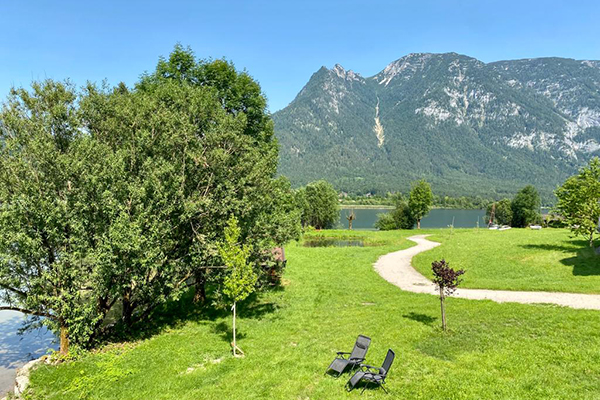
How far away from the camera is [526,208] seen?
3295 inches

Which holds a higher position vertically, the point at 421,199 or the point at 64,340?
the point at 421,199

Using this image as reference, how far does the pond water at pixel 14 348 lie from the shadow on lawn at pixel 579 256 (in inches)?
1270

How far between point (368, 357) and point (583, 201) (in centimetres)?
2646

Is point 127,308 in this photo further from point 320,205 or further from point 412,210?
point 412,210

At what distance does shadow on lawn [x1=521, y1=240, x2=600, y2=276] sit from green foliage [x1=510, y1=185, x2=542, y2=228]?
2405 inches

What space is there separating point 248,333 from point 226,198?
22.0 feet

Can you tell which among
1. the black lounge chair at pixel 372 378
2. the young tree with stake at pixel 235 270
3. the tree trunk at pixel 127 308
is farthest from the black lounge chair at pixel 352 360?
the tree trunk at pixel 127 308

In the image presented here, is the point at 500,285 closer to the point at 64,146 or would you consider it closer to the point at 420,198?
the point at 64,146

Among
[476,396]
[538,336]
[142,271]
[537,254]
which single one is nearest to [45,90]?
[142,271]

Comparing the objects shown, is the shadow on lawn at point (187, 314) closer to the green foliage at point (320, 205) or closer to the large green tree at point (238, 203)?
the large green tree at point (238, 203)

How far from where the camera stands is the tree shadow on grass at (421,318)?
15207 mm

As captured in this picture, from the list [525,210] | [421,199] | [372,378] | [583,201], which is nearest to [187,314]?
[372,378]

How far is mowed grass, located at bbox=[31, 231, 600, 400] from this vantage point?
955 cm

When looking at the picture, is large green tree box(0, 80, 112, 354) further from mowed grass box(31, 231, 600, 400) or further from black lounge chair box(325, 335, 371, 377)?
black lounge chair box(325, 335, 371, 377)
